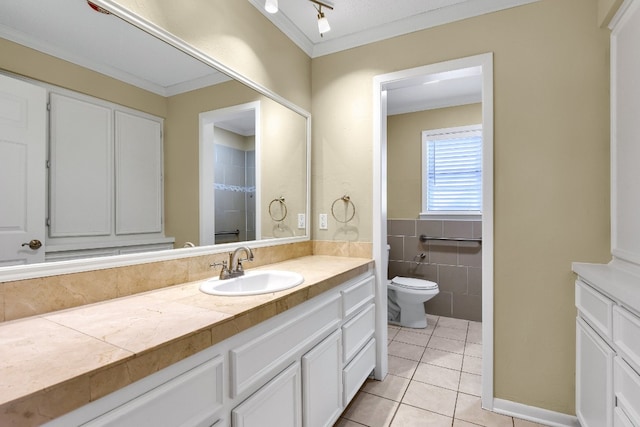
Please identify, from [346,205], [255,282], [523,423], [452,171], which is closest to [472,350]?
[523,423]

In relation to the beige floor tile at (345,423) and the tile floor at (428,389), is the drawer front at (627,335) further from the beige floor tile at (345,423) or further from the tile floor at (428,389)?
the beige floor tile at (345,423)

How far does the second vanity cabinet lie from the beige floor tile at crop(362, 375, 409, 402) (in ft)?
0.76

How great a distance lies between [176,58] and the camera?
1450mm

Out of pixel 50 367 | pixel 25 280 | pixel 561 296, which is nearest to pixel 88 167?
pixel 25 280

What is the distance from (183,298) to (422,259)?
2901 millimetres

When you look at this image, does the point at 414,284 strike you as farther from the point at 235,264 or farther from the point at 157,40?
the point at 157,40

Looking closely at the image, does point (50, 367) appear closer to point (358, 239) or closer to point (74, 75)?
point (74, 75)

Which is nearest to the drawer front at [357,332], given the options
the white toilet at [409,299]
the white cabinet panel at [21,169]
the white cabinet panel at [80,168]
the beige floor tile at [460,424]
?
the beige floor tile at [460,424]

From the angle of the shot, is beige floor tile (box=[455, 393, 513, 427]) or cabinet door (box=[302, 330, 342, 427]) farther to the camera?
beige floor tile (box=[455, 393, 513, 427])

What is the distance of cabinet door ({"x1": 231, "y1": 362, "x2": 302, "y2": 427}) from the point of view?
3.36ft

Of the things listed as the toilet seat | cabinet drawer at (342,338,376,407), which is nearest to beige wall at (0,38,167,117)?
cabinet drawer at (342,338,376,407)

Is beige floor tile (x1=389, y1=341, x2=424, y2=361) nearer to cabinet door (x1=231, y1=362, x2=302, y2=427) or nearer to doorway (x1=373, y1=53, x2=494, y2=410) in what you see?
doorway (x1=373, y1=53, x2=494, y2=410)

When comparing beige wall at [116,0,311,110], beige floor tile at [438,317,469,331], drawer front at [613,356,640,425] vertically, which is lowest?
beige floor tile at [438,317,469,331]

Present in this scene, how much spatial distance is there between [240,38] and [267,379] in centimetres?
177
